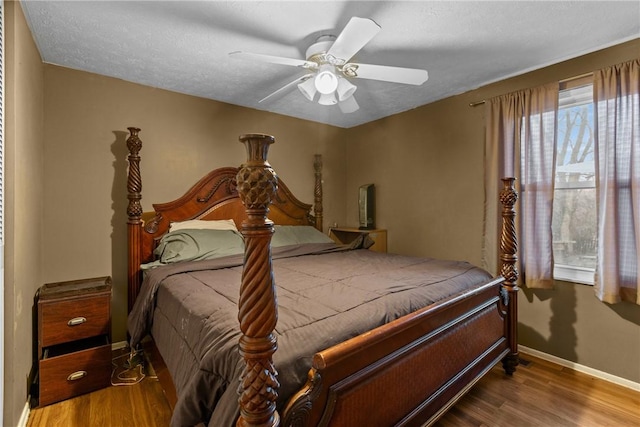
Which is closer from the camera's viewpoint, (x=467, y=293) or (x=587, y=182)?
(x=467, y=293)

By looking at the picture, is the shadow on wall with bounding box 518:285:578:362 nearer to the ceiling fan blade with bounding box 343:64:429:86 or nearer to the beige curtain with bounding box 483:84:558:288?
the beige curtain with bounding box 483:84:558:288

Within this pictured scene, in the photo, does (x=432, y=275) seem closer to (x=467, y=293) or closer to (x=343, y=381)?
(x=467, y=293)

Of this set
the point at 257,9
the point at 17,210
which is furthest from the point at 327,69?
the point at 17,210

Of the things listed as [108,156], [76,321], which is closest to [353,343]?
[76,321]

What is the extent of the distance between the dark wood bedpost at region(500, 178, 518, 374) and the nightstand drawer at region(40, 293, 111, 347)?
9.45 feet

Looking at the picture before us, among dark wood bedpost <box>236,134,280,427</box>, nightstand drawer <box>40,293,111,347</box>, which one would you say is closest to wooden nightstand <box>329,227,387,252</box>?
nightstand drawer <box>40,293,111,347</box>

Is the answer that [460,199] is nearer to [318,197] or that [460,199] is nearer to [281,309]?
[318,197]

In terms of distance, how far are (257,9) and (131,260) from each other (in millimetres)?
2160

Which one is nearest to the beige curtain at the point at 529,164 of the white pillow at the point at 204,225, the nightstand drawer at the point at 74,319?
the white pillow at the point at 204,225

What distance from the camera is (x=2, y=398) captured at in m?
1.46

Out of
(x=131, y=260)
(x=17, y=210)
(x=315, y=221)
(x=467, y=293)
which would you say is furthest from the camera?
(x=315, y=221)

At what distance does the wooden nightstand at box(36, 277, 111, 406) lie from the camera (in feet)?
6.55

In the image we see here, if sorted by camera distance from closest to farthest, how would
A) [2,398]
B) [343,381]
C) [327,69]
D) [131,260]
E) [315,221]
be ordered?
[343,381], [2,398], [327,69], [131,260], [315,221]

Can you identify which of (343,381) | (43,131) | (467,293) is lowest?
(343,381)
